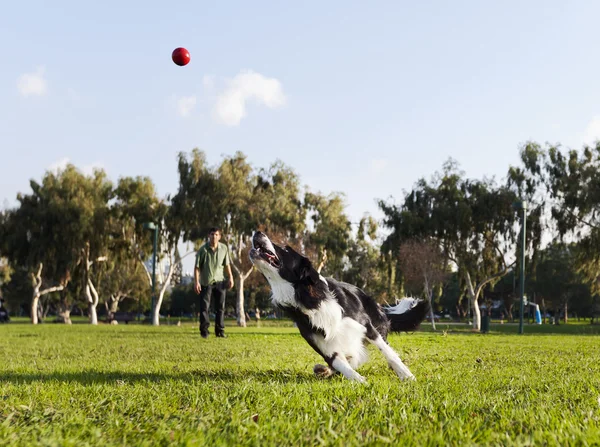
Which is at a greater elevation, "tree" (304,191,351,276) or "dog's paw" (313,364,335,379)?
"tree" (304,191,351,276)

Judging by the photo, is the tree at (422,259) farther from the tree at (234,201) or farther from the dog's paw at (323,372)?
the dog's paw at (323,372)

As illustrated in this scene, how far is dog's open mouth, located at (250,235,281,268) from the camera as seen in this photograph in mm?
5770

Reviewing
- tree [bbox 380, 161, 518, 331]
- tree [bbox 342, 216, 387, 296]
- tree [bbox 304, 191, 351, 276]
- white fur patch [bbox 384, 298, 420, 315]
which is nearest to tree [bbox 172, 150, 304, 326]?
tree [bbox 304, 191, 351, 276]

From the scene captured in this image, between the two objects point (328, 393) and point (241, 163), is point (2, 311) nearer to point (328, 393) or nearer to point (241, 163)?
point (241, 163)

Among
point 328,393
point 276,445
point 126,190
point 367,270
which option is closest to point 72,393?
point 328,393

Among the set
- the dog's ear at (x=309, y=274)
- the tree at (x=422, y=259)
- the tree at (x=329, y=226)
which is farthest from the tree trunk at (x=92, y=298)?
the dog's ear at (x=309, y=274)

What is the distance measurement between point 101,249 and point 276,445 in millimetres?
40465

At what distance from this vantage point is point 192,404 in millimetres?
4301

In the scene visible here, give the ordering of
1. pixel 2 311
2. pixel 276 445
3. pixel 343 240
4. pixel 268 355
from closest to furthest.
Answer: pixel 276 445 < pixel 268 355 < pixel 343 240 < pixel 2 311

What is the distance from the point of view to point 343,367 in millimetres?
5789

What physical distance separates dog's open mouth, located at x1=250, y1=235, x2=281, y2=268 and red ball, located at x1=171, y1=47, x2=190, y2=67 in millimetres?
7691

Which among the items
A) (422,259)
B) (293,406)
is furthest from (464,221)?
(293,406)

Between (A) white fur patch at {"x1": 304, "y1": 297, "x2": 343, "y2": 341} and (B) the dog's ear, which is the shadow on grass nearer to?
(A) white fur patch at {"x1": 304, "y1": 297, "x2": 343, "y2": 341}

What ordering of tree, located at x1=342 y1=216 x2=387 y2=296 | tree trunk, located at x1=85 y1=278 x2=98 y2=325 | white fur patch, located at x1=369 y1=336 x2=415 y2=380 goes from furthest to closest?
tree, located at x1=342 y1=216 x2=387 y2=296 → tree trunk, located at x1=85 y1=278 x2=98 y2=325 → white fur patch, located at x1=369 y1=336 x2=415 y2=380
